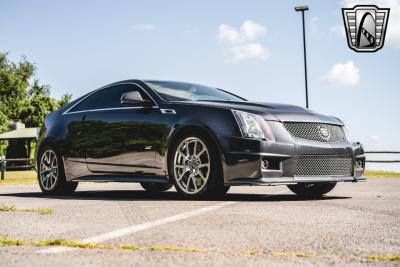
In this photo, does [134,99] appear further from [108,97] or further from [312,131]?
[312,131]

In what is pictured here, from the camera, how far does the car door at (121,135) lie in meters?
8.16

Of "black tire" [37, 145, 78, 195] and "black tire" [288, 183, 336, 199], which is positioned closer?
"black tire" [288, 183, 336, 199]

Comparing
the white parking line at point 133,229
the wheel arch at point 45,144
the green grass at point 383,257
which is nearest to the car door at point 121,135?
the wheel arch at point 45,144

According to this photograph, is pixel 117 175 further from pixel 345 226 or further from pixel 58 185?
pixel 345 226

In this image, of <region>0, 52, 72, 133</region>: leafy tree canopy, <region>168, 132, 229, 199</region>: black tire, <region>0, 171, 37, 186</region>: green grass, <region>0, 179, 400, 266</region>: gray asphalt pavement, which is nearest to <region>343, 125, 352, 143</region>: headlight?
<region>0, 179, 400, 266</region>: gray asphalt pavement

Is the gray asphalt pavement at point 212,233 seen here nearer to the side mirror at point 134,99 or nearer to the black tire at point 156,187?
the side mirror at point 134,99

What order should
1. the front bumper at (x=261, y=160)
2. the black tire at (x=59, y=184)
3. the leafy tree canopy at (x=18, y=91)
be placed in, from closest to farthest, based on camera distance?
the front bumper at (x=261, y=160)
the black tire at (x=59, y=184)
the leafy tree canopy at (x=18, y=91)

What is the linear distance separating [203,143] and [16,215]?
2.43 meters

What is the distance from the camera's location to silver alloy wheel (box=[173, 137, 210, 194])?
7586 mm

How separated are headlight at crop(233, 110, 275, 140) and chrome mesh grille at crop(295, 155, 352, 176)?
0.53 metres

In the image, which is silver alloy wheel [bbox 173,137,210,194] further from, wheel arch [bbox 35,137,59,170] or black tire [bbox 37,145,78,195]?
wheel arch [bbox 35,137,59,170]

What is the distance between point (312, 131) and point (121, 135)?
8.37 ft

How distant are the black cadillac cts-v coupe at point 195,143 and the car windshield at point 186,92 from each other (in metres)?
0.02

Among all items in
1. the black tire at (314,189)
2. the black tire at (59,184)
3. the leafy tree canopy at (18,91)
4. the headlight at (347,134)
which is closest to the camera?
the headlight at (347,134)
